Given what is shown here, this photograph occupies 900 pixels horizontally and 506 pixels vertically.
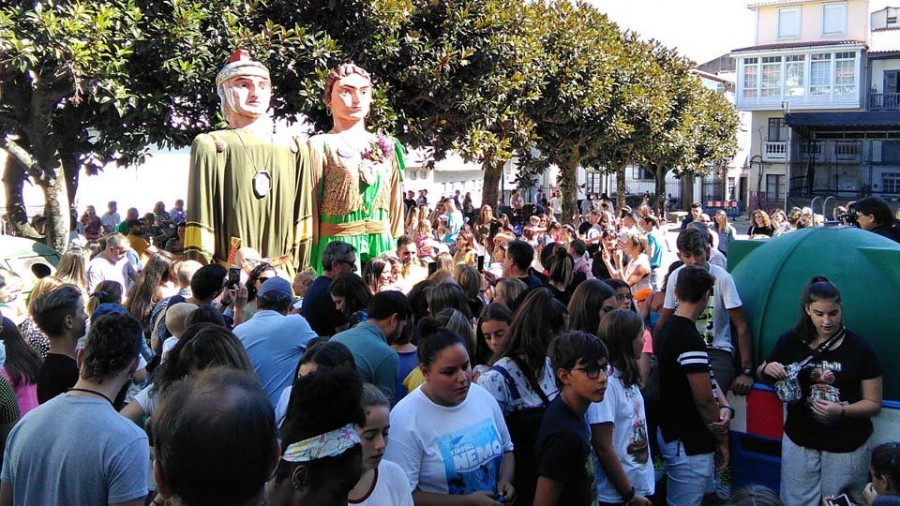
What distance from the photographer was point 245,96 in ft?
31.4

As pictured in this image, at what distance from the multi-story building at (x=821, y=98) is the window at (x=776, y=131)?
56mm

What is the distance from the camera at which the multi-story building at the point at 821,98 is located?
3794 cm

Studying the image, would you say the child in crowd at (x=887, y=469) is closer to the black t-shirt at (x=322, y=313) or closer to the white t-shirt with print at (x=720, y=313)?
the white t-shirt with print at (x=720, y=313)

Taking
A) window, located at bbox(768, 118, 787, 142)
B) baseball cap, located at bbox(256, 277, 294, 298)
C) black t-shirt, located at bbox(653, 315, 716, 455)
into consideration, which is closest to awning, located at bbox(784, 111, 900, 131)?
window, located at bbox(768, 118, 787, 142)

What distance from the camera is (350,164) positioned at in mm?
10117

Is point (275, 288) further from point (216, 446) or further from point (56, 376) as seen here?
point (216, 446)

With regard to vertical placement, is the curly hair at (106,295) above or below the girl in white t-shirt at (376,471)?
above

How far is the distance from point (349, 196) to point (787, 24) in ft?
146

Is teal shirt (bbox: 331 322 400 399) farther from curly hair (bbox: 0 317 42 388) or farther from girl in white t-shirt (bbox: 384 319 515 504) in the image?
curly hair (bbox: 0 317 42 388)

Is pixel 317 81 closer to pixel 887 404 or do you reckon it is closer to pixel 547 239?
pixel 547 239

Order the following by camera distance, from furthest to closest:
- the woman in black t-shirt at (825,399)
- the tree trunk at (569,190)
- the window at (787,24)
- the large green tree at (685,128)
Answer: the window at (787,24) → the large green tree at (685,128) → the tree trunk at (569,190) → the woman in black t-shirt at (825,399)

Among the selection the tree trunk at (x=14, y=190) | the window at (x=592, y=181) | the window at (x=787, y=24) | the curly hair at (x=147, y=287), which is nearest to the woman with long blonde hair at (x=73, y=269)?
the curly hair at (x=147, y=287)

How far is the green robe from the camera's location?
9.31 metres

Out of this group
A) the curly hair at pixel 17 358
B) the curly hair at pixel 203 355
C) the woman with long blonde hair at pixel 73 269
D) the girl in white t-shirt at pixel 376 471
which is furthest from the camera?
the woman with long blonde hair at pixel 73 269
